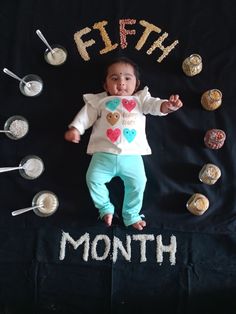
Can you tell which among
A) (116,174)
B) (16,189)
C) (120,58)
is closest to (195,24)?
(120,58)

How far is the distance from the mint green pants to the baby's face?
207mm

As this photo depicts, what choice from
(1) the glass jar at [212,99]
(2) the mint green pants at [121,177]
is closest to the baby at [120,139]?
(2) the mint green pants at [121,177]

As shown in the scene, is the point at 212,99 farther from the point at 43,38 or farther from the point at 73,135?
the point at 43,38

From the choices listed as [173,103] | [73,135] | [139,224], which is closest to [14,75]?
[73,135]

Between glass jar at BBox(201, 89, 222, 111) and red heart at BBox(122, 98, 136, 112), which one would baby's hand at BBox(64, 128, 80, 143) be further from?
glass jar at BBox(201, 89, 222, 111)

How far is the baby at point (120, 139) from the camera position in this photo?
4.19 feet

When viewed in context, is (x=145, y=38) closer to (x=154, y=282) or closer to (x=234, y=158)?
(x=234, y=158)

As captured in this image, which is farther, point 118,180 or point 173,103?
point 118,180

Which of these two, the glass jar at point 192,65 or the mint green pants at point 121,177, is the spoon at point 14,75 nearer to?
the mint green pants at point 121,177

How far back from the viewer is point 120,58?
1346 mm

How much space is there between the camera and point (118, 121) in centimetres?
128

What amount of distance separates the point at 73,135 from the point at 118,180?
0.71ft

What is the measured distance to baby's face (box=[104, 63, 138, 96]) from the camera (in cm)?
128

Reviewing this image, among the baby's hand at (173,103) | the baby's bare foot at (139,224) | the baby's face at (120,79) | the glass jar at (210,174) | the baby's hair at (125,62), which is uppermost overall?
the baby's hair at (125,62)
